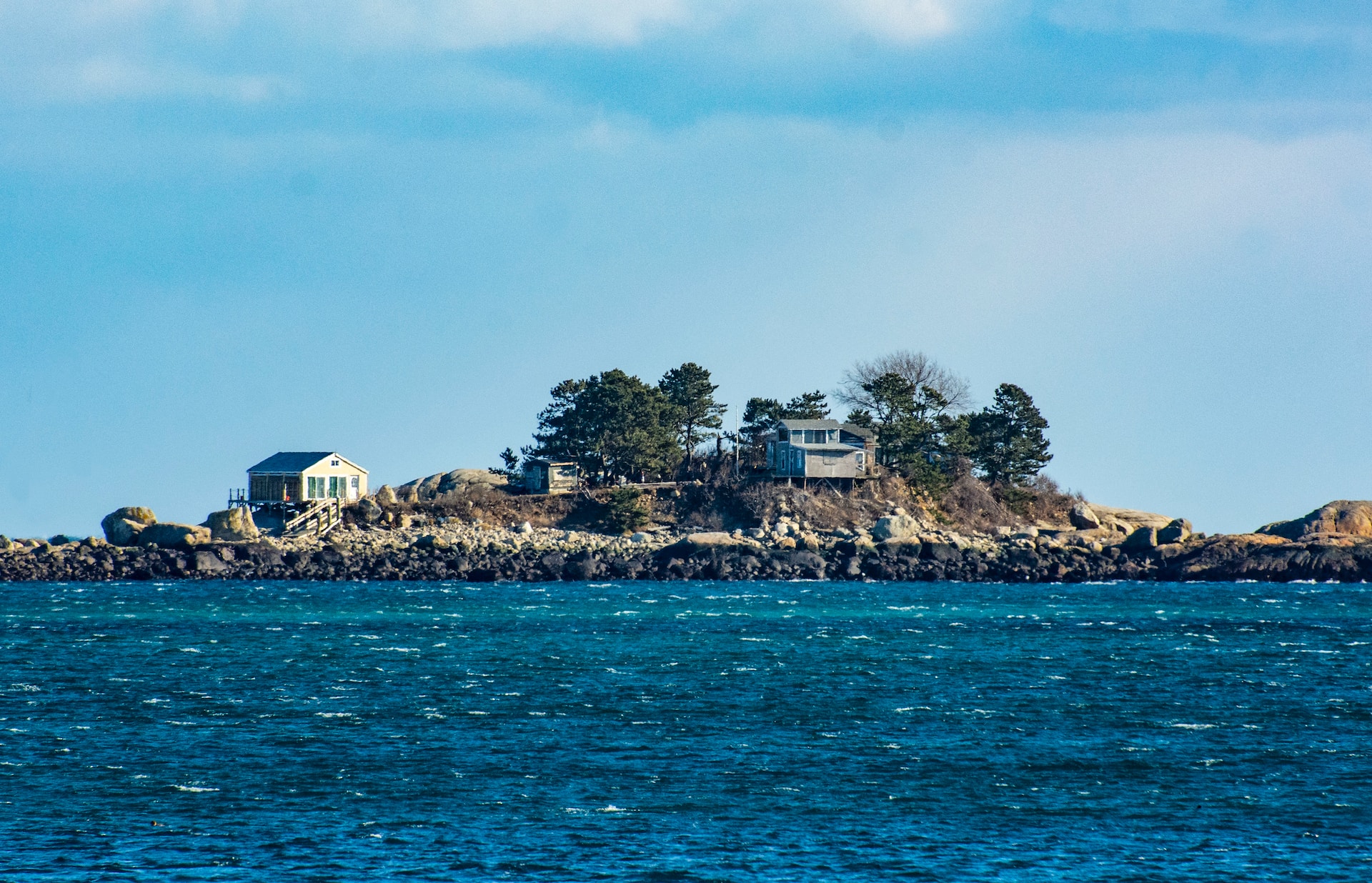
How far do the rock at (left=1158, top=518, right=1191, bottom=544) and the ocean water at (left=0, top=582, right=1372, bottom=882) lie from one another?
3801cm

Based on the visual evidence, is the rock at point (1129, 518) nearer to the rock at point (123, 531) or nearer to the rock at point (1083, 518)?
the rock at point (1083, 518)

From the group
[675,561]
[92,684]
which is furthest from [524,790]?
[675,561]

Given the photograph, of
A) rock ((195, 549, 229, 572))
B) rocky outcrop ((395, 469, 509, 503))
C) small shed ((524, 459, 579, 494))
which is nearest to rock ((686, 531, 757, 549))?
small shed ((524, 459, 579, 494))

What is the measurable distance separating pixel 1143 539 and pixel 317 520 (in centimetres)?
5102

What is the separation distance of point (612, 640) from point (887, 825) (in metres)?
23.8

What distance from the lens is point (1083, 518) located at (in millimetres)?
90812

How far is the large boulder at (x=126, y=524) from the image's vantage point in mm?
81000

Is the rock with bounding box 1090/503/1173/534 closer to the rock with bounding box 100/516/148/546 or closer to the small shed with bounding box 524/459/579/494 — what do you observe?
the small shed with bounding box 524/459/579/494

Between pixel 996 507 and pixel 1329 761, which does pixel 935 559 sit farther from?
pixel 1329 761

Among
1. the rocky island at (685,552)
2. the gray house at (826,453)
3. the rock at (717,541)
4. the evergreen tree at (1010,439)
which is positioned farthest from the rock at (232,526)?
the evergreen tree at (1010,439)

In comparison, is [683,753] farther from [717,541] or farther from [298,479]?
[298,479]

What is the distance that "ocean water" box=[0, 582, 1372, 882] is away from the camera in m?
17.2

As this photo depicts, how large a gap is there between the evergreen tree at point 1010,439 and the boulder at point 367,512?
127ft

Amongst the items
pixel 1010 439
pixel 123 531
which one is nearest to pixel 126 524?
pixel 123 531
